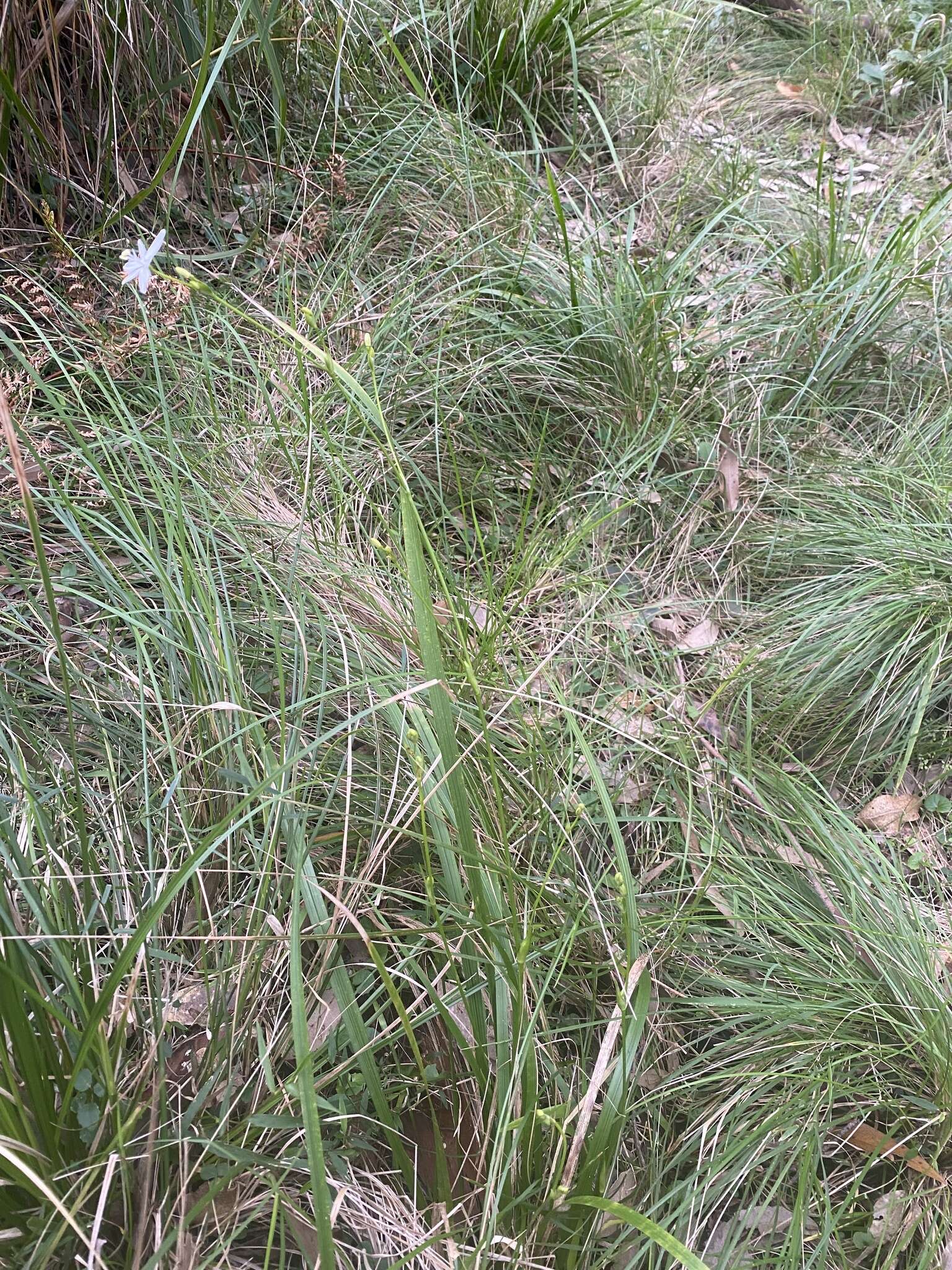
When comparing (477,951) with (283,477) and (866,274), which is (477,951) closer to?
(283,477)

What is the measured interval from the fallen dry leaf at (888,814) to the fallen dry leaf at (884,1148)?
64 cm

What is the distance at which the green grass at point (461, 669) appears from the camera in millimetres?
1247

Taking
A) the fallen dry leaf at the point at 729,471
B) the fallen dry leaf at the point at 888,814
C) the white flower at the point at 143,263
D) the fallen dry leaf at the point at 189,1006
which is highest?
the white flower at the point at 143,263

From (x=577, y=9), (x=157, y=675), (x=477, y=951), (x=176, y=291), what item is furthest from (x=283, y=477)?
(x=577, y=9)

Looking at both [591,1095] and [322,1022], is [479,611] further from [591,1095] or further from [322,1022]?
[591,1095]

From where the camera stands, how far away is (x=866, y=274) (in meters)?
2.65

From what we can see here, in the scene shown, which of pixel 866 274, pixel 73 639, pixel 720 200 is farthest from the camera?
pixel 720 200

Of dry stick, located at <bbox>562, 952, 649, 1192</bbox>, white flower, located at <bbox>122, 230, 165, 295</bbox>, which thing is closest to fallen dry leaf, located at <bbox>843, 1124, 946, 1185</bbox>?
dry stick, located at <bbox>562, 952, 649, 1192</bbox>

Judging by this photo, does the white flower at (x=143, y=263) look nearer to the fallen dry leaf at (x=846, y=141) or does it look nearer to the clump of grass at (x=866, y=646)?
the clump of grass at (x=866, y=646)

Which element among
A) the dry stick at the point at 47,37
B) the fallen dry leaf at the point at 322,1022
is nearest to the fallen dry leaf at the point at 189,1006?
the fallen dry leaf at the point at 322,1022

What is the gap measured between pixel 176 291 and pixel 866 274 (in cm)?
190

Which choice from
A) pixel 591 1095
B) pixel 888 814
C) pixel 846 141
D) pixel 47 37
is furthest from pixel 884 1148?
pixel 846 141

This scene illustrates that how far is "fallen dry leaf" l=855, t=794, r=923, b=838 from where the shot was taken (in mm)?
1942

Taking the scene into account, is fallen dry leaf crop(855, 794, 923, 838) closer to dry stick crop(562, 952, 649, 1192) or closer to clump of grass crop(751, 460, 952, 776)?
clump of grass crop(751, 460, 952, 776)
